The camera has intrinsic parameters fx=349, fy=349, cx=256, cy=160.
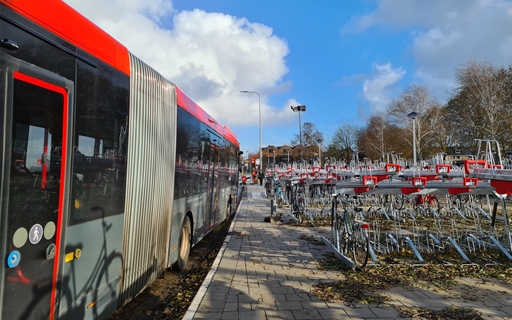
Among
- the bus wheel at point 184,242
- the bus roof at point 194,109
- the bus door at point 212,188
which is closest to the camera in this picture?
the bus roof at point 194,109

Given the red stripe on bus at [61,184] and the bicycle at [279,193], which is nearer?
the red stripe on bus at [61,184]

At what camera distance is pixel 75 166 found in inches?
115

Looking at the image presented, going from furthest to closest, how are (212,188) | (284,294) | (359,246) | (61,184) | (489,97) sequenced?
(489,97) < (212,188) < (359,246) < (284,294) < (61,184)

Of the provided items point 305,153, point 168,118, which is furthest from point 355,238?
point 305,153

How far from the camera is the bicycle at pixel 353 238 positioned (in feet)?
20.1

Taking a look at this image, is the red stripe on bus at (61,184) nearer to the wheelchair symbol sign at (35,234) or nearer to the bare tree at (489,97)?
the wheelchair symbol sign at (35,234)

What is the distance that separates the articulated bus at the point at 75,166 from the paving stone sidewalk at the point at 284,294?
3.56ft

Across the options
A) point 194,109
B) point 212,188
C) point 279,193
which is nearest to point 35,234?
point 194,109

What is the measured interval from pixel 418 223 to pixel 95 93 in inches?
433


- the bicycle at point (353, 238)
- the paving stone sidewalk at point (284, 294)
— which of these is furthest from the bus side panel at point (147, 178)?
the bicycle at point (353, 238)

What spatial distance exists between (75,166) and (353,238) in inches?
203

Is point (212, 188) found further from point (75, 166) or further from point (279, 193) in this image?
point (279, 193)

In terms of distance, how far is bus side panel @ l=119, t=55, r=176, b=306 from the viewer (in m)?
3.99

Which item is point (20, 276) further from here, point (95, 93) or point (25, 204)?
point (95, 93)
